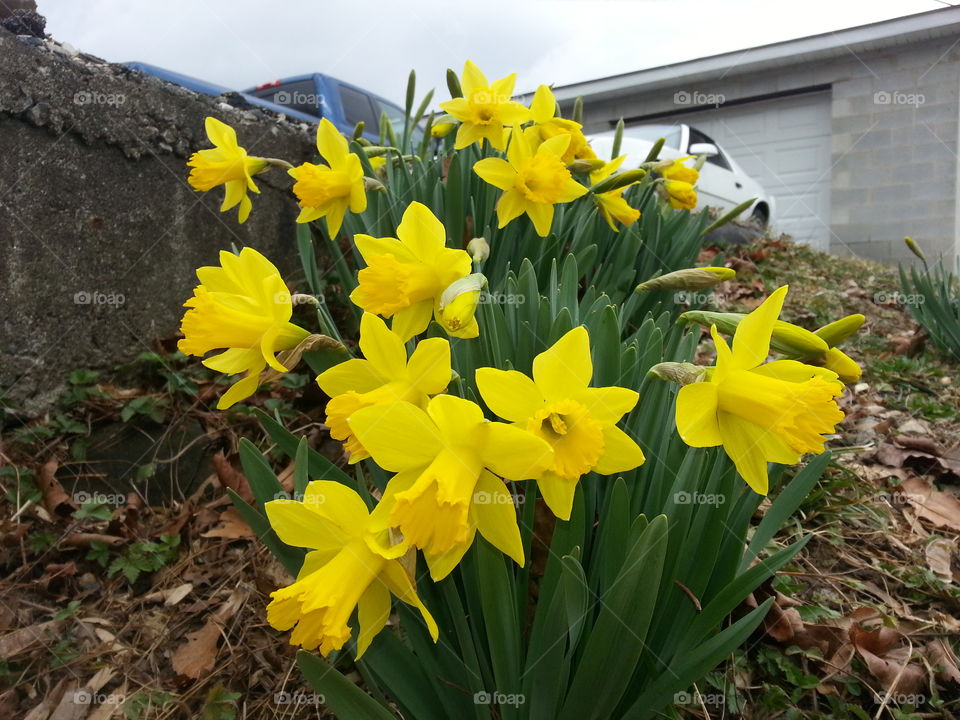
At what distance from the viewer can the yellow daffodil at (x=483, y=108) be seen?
60.6 inches

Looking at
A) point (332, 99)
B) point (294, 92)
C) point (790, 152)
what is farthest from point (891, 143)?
point (294, 92)

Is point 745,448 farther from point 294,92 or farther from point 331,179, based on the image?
point 294,92

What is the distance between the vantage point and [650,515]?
0.89 metres

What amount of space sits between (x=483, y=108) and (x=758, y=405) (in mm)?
1135

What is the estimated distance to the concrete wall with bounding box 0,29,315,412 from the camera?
1.60 meters

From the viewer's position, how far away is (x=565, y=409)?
2.17 ft

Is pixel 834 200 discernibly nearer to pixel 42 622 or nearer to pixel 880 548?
pixel 880 548

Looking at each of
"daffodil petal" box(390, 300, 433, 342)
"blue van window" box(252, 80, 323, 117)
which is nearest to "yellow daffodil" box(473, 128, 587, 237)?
"daffodil petal" box(390, 300, 433, 342)

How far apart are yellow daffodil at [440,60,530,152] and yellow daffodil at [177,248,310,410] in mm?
917

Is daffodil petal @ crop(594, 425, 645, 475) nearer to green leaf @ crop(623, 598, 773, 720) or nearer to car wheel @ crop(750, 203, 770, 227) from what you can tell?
green leaf @ crop(623, 598, 773, 720)

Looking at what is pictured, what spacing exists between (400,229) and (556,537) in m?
0.45

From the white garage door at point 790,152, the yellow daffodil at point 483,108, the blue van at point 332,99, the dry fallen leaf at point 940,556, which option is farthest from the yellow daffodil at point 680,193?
the white garage door at point 790,152

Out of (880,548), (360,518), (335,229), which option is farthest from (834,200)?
(360,518)

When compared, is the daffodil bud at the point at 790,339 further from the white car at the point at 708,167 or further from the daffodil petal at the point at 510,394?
the white car at the point at 708,167
